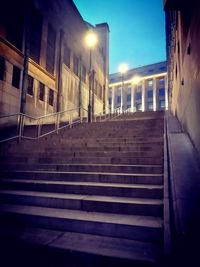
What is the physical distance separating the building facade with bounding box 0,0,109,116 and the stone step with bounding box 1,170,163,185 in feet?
25.2

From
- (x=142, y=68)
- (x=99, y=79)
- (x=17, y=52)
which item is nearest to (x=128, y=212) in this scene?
(x=17, y=52)

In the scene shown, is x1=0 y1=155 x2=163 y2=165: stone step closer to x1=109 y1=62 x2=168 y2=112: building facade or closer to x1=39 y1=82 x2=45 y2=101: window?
x1=39 y1=82 x2=45 y2=101: window

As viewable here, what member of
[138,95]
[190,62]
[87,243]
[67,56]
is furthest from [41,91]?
[138,95]

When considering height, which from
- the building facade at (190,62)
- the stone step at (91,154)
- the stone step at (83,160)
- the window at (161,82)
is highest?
the window at (161,82)

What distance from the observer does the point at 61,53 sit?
62.5 feet

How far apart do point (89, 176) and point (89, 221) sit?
1662mm

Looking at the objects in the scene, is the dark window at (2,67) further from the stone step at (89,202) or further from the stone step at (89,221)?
the stone step at (89,221)

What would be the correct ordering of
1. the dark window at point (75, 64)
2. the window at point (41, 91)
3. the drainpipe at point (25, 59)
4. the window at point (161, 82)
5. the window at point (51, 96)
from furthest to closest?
1. the window at point (161, 82)
2. the dark window at point (75, 64)
3. the window at point (51, 96)
4. the window at point (41, 91)
5. the drainpipe at point (25, 59)

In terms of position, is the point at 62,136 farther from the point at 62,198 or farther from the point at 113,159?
the point at 62,198

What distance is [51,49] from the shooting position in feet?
58.6

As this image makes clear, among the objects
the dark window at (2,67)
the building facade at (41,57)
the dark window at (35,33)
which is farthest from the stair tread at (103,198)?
the dark window at (35,33)

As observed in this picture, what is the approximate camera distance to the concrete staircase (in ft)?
9.07

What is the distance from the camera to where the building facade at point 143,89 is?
45.4m

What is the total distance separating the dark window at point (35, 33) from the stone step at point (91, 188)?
12696mm
